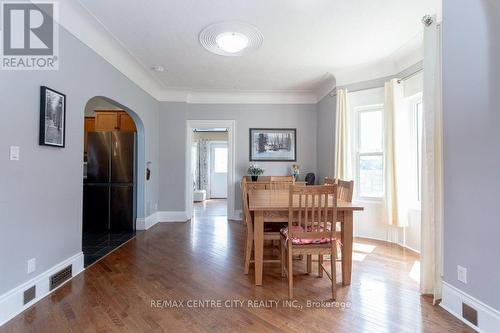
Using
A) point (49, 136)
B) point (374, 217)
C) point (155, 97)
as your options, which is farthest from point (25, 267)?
point (374, 217)

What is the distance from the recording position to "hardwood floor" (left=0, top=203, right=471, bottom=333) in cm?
174

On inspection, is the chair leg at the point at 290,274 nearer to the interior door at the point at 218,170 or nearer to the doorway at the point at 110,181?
the doorway at the point at 110,181

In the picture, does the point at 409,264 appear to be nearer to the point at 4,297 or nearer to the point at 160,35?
the point at 4,297

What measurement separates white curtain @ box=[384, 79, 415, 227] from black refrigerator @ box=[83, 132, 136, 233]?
4140mm

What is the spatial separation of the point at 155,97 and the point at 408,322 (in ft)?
16.4

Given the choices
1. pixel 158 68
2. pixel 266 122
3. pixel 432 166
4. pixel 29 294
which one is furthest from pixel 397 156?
pixel 29 294

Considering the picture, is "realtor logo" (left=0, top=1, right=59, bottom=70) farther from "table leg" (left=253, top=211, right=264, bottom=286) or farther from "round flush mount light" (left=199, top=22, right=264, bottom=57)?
"table leg" (left=253, top=211, right=264, bottom=286)

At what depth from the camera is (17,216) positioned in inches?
74.3

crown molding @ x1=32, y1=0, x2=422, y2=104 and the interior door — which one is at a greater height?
crown molding @ x1=32, y1=0, x2=422, y2=104

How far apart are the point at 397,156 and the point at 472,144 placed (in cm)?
177

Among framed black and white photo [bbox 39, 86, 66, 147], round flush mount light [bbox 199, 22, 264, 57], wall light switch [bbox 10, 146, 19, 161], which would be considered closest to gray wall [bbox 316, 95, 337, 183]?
round flush mount light [bbox 199, 22, 264, 57]

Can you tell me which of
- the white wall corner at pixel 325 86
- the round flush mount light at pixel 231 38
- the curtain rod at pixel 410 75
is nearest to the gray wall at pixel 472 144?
the curtain rod at pixel 410 75

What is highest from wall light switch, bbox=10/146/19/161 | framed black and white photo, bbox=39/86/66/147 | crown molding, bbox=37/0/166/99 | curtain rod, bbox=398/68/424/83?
crown molding, bbox=37/0/166/99

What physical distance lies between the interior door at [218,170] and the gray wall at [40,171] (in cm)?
627
